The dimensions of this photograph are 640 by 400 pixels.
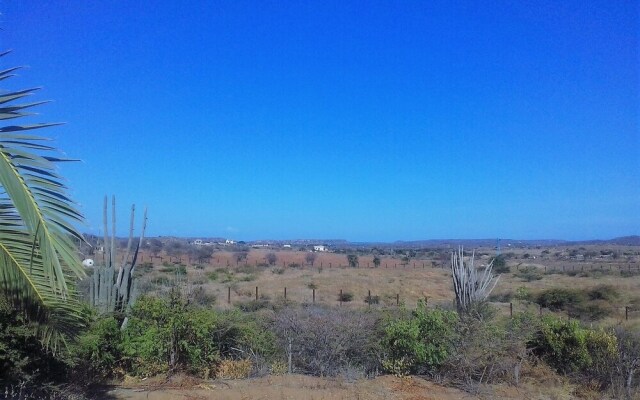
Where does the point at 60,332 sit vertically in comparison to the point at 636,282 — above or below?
above

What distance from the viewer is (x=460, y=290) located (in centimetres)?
1247

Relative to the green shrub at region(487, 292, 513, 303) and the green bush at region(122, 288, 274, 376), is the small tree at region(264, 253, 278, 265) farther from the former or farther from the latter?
the green bush at region(122, 288, 274, 376)

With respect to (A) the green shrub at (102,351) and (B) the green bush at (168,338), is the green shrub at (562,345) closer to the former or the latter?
(B) the green bush at (168,338)

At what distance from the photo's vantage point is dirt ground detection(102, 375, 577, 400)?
27.6 feet

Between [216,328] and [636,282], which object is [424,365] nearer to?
[216,328]

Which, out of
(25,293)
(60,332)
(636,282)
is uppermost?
(25,293)

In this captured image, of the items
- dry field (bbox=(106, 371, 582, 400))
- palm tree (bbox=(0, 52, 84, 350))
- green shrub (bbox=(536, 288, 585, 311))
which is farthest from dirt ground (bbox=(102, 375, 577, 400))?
green shrub (bbox=(536, 288, 585, 311))

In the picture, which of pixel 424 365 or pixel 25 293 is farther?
pixel 424 365

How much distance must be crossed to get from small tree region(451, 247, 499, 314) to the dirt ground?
92.5 inches

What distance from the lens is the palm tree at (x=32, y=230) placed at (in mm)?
3656

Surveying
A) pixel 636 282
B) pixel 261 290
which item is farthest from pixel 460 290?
pixel 636 282

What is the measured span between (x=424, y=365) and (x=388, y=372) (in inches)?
28.9

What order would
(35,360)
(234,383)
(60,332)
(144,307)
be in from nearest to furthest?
1. (60,332)
2. (35,360)
3. (234,383)
4. (144,307)

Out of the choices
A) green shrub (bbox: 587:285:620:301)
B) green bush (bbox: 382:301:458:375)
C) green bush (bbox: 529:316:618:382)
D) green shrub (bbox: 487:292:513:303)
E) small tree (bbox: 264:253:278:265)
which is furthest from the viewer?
small tree (bbox: 264:253:278:265)
